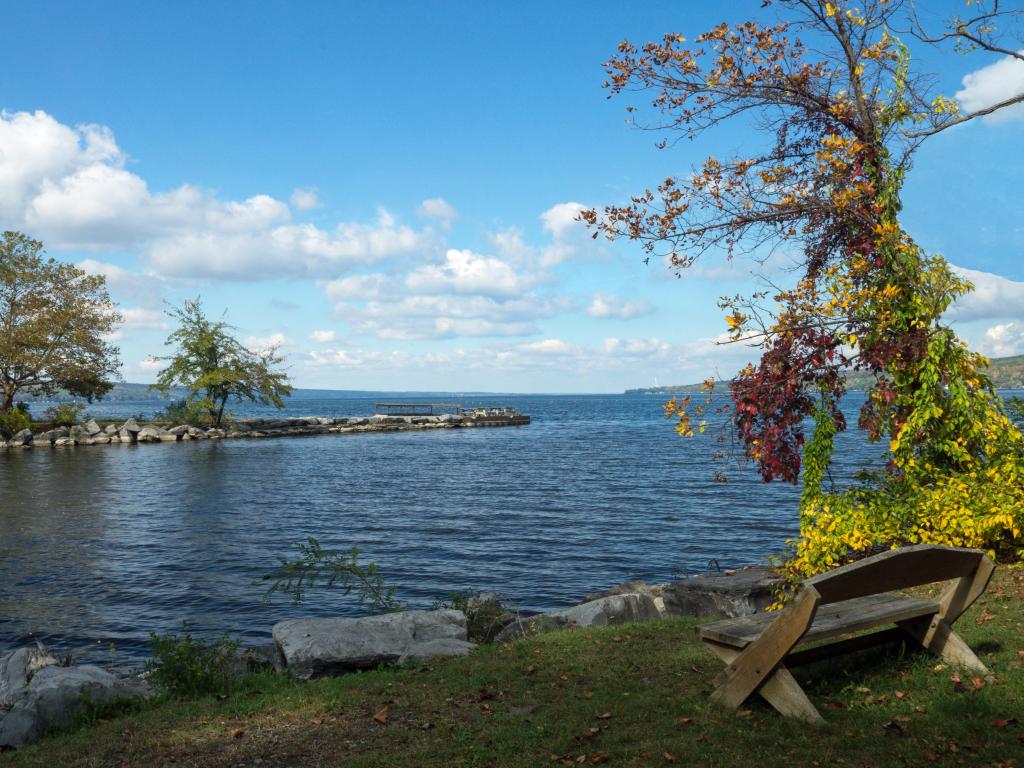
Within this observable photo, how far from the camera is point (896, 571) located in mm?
5211

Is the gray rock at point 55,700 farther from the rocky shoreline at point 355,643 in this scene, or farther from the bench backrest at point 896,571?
the bench backrest at point 896,571

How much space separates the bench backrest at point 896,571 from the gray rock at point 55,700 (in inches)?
246

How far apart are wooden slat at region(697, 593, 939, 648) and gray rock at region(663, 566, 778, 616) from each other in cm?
352

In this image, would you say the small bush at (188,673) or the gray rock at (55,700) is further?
the small bush at (188,673)

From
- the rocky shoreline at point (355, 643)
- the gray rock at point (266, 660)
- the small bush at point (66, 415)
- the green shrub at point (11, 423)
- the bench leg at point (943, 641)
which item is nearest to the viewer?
the bench leg at point (943, 641)

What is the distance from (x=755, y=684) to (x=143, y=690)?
230 inches

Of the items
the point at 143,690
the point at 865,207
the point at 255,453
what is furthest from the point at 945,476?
the point at 255,453

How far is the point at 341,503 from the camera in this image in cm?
2512

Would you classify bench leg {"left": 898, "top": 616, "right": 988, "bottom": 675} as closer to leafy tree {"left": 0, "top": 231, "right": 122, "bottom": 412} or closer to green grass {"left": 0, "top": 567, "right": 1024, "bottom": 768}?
green grass {"left": 0, "top": 567, "right": 1024, "bottom": 768}

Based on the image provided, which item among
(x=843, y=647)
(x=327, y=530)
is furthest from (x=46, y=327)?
(x=843, y=647)

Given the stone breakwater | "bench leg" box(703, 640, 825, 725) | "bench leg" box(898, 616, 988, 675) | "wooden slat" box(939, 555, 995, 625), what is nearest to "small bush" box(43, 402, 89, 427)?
the stone breakwater

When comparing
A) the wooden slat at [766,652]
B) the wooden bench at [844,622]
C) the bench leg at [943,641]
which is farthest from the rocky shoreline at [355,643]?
the bench leg at [943,641]

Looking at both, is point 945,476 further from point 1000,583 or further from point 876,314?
point 876,314

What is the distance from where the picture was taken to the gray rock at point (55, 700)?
628 centimetres
